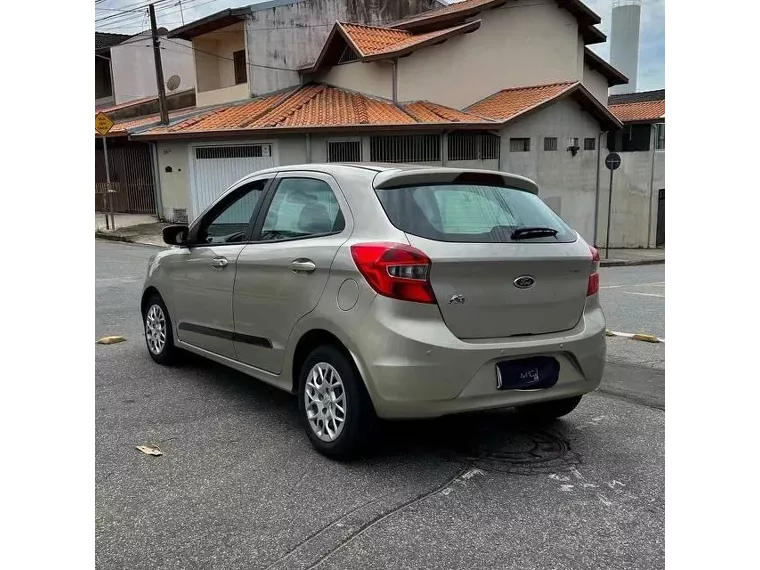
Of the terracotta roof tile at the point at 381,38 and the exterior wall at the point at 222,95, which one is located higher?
the terracotta roof tile at the point at 381,38

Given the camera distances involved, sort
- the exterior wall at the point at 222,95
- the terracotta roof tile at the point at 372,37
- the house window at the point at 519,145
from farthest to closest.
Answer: the exterior wall at the point at 222,95 → the house window at the point at 519,145 → the terracotta roof tile at the point at 372,37

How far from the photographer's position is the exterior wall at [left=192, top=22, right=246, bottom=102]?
75.5 feet

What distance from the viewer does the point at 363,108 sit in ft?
63.2

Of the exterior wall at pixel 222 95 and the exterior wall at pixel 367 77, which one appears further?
the exterior wall at pixel 222 95

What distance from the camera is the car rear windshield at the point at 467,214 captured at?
3.49m

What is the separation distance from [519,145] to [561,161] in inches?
85.6

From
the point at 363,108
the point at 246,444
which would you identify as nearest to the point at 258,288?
the point at 246,444

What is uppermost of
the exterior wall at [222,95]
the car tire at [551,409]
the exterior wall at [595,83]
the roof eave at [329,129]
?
the exterior wall at [595,83]

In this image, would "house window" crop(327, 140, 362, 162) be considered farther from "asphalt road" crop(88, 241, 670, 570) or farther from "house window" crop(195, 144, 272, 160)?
"asphalt road" crop(88, 241, 670, 570)

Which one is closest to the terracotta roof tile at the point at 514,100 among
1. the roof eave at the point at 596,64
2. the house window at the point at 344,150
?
the house window at the point at 344,150

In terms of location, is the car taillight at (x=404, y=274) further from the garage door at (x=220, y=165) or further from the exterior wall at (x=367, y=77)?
the exterior wall at (x=367, y=77)

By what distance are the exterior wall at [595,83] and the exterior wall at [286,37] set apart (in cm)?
1035

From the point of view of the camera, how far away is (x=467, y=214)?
3.65 metres
